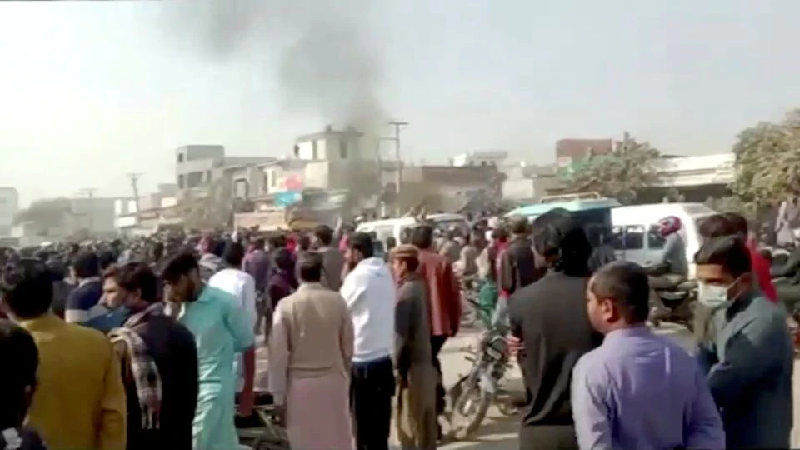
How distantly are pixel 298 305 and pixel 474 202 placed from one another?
39.5m

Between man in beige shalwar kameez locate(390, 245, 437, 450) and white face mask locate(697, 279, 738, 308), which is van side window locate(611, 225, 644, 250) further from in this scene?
white face mask locate(697, 279, 738, 308)

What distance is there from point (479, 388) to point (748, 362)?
4672 millimetres

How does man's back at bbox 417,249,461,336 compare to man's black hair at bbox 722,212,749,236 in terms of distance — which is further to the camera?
man's back at bbox 417,249,461,336

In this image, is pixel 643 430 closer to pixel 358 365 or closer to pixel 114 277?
pixel 114 277

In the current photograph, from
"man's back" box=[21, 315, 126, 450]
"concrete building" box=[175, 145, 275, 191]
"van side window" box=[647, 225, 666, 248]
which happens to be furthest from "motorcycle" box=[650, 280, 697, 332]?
"concrete building" box=[175, 145, 275, 191]

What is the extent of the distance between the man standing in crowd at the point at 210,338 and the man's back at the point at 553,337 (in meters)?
1.61

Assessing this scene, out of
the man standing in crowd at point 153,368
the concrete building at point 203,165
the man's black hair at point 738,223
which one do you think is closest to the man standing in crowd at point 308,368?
the man standing in crowd at point 153,368

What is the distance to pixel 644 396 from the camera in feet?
9.82

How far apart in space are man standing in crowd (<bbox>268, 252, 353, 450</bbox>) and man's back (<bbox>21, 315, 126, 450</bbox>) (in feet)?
6.16

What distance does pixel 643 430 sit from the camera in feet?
9.91

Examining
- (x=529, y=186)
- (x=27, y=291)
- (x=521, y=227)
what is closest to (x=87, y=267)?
(x=27, y=291)

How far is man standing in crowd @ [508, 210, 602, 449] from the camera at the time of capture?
12.8ft

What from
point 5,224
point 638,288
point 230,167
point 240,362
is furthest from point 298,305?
point 230,167

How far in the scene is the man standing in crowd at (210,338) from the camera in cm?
479
